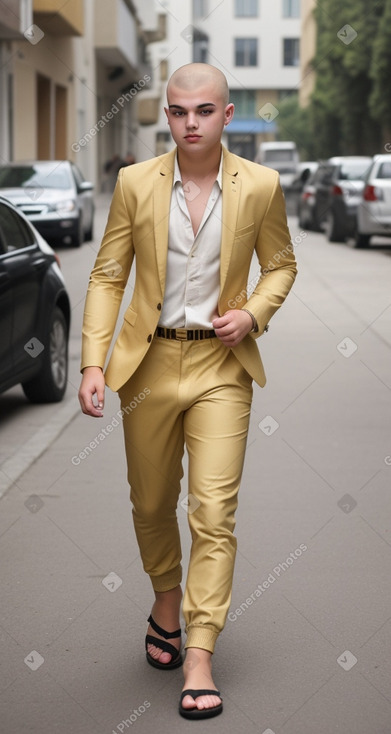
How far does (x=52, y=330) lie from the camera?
9453mm

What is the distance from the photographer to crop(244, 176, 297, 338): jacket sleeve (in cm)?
414

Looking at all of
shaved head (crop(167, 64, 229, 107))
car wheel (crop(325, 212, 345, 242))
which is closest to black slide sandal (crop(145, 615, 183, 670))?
Answer: shaved head (crop(167, 64, 229, 107))

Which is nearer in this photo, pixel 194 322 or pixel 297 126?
pixel 194 322

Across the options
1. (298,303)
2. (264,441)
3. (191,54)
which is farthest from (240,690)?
(191,54)

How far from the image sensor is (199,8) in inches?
4075

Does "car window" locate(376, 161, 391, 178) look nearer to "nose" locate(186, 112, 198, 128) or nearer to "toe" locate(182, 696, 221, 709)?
"nose" locate(186, 112, 198, 128)

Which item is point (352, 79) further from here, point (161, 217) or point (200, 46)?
point (200, 46)

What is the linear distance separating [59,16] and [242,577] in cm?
2698

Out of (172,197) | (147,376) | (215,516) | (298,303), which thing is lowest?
(298,303)

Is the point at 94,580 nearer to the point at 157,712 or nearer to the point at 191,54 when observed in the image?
the point at 157,712

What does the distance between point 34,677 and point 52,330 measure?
530 centimetres

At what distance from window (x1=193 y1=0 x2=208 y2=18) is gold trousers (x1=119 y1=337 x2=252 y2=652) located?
10065 centimetres

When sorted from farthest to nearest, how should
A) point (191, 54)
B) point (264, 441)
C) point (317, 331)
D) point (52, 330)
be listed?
point (191, 54)
point (317, 331)
point (52, 330)
point (264, 441)

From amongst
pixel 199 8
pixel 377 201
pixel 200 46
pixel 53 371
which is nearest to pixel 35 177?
pixel 377 201
